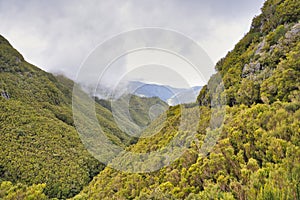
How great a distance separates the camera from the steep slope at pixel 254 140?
709 cm

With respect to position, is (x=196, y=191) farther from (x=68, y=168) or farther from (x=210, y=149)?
(x=68, y=168)

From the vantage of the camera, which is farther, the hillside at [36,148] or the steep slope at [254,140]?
the hillside at [36,148]

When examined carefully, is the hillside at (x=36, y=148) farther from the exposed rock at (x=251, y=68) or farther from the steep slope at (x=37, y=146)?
the exposed rock at (x=251, y=68)

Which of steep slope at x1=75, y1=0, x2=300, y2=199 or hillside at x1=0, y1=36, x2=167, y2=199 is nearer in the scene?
steep slope at x1=75, y1=0, x2=300, y2=199

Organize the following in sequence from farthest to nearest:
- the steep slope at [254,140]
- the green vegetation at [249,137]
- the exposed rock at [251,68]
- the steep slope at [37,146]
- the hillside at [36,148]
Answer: the steep slope at [37,146] → the hillside at [36,148] → the exposed rock at [251,68] → the green vegetation at [249,137] → the steep slope at [254,140]

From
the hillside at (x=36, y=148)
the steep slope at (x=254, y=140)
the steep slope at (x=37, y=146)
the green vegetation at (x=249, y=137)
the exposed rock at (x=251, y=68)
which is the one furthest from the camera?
the steep slope at (x=37, y=146)

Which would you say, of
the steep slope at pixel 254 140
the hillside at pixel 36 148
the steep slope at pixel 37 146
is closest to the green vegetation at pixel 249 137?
the steep slope at pixel 254 140

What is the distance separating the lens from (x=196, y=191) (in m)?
10.3

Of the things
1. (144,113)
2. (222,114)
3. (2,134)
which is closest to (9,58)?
(2,134)

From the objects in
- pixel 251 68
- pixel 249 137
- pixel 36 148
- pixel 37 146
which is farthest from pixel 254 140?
pixel 37 146

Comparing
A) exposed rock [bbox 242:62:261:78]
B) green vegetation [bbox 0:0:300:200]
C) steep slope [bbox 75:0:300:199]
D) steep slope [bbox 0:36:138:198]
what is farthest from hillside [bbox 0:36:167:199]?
exposed rock [bbox 242:62:261:78]

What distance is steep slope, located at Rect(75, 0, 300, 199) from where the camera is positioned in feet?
23.3

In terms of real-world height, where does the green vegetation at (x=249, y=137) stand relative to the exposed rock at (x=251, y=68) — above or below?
below

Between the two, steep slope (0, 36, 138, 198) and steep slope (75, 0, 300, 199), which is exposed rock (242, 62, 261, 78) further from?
steep slope (0, 36, 138, 198)
